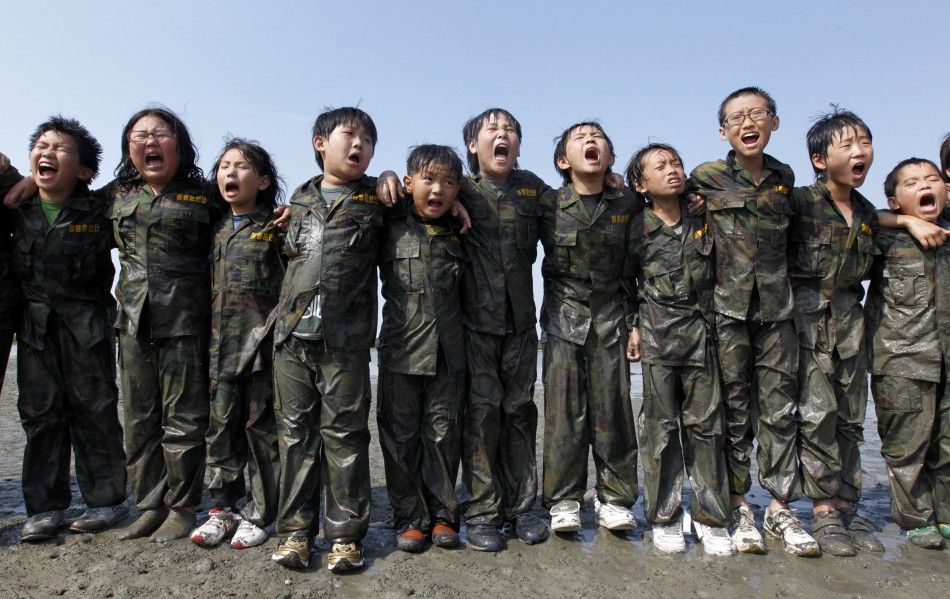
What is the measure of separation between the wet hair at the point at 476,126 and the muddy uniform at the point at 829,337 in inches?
84.7

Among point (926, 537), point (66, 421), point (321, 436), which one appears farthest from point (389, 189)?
point (926, 537)

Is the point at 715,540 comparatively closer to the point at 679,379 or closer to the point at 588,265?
the point at 679,379

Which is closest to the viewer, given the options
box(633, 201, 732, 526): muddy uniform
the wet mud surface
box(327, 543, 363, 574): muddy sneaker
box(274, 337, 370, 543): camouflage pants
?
the wet mud surface

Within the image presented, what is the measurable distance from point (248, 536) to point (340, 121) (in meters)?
2.83

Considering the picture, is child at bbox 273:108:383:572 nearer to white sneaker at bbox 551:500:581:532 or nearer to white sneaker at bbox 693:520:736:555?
white sneaker at bbox 551:500:581:532

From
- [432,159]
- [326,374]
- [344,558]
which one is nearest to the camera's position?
[344,558]

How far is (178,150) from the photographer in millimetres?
4859

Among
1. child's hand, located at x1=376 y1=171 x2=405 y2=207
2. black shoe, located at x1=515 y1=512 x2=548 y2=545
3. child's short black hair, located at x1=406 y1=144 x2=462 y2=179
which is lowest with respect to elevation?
black shoe, located at x1=515 y1=512 x2=548 y2=545

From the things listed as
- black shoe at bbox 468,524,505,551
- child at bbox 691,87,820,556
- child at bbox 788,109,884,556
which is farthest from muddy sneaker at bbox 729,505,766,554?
black shoe at bbox 468,524,505,551

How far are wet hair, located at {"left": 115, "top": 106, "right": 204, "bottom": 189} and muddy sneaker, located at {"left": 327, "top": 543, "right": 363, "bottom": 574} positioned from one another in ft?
9.43

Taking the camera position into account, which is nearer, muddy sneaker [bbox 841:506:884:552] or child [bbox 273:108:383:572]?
child [bbox 273:108:383:572]

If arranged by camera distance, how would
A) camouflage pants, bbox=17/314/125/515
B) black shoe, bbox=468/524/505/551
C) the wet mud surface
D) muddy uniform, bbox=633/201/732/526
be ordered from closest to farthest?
the wet mud surface, black shoe, bbox=468/524/505/551, muddy uniform, bbox=633/201/732/526, camouflage pants, bbox=17/314/125/515

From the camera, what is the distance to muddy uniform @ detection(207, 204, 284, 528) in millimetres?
4473

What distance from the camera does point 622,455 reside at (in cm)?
476
